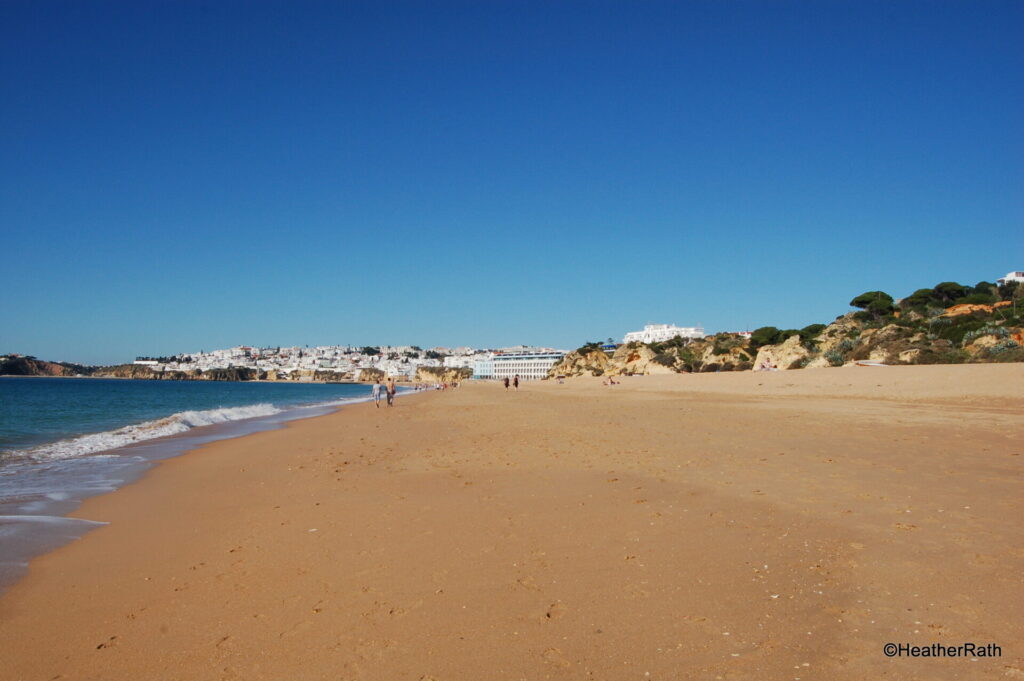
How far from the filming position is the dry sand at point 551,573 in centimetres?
301

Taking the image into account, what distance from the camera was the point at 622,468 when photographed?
26.7 ft

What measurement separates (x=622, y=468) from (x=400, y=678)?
18.7 feet

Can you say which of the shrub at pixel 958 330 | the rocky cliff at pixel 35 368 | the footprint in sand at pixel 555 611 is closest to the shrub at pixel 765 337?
the shrub at pixel 958 330

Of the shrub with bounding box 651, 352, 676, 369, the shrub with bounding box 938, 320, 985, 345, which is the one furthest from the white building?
the shrub with bounding box 938, 320, 985, 345

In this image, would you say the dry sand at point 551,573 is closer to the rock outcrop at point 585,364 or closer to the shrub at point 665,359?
the shrub at point 665,359

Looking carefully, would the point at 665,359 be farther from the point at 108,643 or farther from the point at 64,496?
the point at 108,643

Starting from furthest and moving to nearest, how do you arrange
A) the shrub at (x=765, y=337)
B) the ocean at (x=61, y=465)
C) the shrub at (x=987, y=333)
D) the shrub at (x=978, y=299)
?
the shrub at (x=765, y=337) < the shrub at (x=978, y=299) < the shrub at (x=987, y=333) < the ocean at (x=61, y=465)

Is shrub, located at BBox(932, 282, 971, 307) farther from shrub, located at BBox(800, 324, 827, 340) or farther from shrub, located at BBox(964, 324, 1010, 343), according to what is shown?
shrub, located at BBox(964, 324, 1010, 343)

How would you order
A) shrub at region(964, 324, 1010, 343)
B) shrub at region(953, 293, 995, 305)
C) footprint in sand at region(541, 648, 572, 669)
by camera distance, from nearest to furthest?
footprint in sand at region(541, 648, 572, 669) < shrub at region(964, 324, 1010, 343) < shrub at region(953, 293, 995, 305)

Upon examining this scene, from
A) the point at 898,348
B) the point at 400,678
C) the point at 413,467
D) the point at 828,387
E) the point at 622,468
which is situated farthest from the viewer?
the point at 898,348

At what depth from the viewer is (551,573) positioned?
4.14m

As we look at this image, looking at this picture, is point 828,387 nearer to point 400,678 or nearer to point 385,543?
point 385,543

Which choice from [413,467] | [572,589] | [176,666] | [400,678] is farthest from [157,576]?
[413,467]

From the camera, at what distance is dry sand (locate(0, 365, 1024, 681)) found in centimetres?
301
